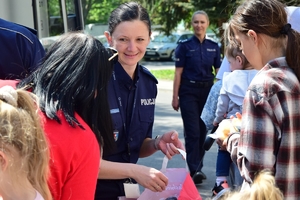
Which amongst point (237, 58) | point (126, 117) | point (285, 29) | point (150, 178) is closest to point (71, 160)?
point (150, 178)

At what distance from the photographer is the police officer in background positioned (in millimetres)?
6734

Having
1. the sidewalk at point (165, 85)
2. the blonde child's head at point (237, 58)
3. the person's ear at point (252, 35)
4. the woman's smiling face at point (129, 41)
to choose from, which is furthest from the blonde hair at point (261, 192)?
the sidewalk at point (165, 85)

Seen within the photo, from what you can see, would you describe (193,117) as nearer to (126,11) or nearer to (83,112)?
(126,11)

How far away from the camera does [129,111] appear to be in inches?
114

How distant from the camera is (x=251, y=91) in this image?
2.32 metres

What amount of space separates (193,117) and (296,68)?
173 inches

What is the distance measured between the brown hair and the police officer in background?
4.08 metres

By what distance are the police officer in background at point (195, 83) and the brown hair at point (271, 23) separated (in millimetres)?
4080

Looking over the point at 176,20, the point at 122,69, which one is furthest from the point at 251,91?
the point at 176,20

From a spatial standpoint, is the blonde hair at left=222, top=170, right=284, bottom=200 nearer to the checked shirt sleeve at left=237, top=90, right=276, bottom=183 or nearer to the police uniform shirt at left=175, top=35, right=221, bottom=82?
the checked shirt sleeve at left=237, top=90, right=276, bottom=183

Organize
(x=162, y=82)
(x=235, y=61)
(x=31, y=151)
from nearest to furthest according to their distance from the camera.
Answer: (x=31, y=151), (x=235, y=61), (x=162, y=82)

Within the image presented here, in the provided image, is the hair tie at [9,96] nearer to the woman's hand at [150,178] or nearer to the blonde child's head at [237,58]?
the woman's hand at [150,178]

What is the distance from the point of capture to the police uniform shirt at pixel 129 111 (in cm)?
283

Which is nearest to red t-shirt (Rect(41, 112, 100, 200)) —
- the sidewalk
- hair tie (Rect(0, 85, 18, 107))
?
hair tie (Rect(0, 85, 18, 107))
